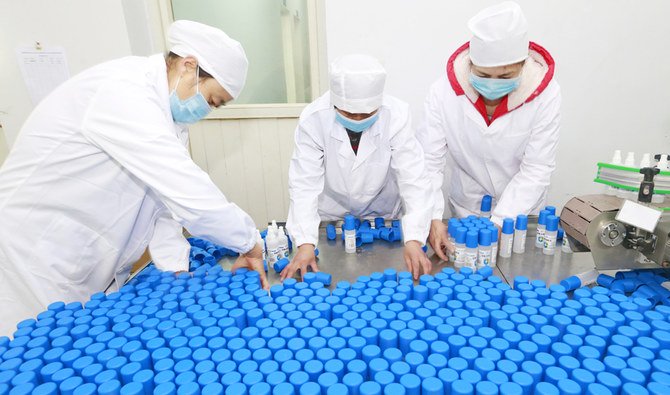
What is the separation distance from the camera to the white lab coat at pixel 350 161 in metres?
1.53

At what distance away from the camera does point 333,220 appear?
1.75 metres

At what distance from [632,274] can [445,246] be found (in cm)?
55

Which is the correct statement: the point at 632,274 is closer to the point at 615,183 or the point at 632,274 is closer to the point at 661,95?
the point at 615,183

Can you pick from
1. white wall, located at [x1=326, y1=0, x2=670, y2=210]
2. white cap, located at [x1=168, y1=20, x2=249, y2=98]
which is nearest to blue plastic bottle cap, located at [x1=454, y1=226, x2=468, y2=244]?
white cap, located at [x1=168, y1=20, x2=249, y2=98]

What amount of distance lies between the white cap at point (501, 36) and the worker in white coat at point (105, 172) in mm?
870

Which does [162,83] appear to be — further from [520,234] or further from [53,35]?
[53,35]

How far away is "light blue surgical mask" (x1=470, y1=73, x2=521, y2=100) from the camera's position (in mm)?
1458

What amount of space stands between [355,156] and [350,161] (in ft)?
0.11

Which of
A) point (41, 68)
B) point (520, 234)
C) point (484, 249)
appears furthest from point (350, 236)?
point (41, 68)

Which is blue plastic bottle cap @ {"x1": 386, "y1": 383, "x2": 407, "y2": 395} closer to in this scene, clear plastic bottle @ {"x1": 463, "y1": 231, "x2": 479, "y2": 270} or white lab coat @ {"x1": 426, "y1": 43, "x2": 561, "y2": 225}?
clear plastic bottle @ {"x1": 463, "y1": 231, "x2": 479, "y2": 270}

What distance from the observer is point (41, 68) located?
2.03 metres

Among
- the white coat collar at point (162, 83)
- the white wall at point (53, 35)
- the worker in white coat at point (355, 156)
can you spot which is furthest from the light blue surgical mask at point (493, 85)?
the white wall at point (53, 35)

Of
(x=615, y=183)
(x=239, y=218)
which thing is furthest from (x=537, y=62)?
(x=239, y=218)

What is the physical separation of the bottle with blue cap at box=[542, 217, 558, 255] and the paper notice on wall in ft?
A: 8.01
